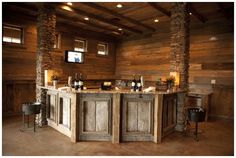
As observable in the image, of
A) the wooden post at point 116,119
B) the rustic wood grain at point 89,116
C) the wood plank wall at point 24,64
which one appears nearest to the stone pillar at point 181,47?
the wooden post at point 116,119

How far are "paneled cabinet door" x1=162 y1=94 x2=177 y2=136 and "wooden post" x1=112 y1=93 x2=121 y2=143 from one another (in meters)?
1.00

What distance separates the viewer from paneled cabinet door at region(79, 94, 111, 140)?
412 centimetres

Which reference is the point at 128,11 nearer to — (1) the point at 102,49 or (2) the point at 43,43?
(2) the point at 43,43

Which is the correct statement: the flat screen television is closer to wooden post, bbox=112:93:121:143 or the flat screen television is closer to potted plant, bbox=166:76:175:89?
wooden post, bbox=112:93:121:143

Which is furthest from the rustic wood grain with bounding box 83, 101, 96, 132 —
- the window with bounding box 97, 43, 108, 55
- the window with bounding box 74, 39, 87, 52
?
the window with bounding box 97, 43, 108, 55

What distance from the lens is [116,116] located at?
4062 millimetres

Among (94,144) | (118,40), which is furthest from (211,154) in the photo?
(118,40)

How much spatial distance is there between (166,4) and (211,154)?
367 centimetres

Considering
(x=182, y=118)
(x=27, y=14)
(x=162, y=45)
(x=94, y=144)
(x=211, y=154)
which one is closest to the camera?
(x=211, y=154)

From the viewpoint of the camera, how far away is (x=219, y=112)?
655 centimetres

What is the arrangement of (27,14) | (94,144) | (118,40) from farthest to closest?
(118,40) → (27,14) → (94,144)

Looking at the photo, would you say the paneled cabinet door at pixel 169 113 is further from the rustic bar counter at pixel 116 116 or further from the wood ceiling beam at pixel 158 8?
the wood ceiling beam at pixel 158 8

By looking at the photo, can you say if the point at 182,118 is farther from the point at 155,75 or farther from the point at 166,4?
the point at 155,75

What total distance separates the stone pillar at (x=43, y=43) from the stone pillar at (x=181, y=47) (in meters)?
3.06
